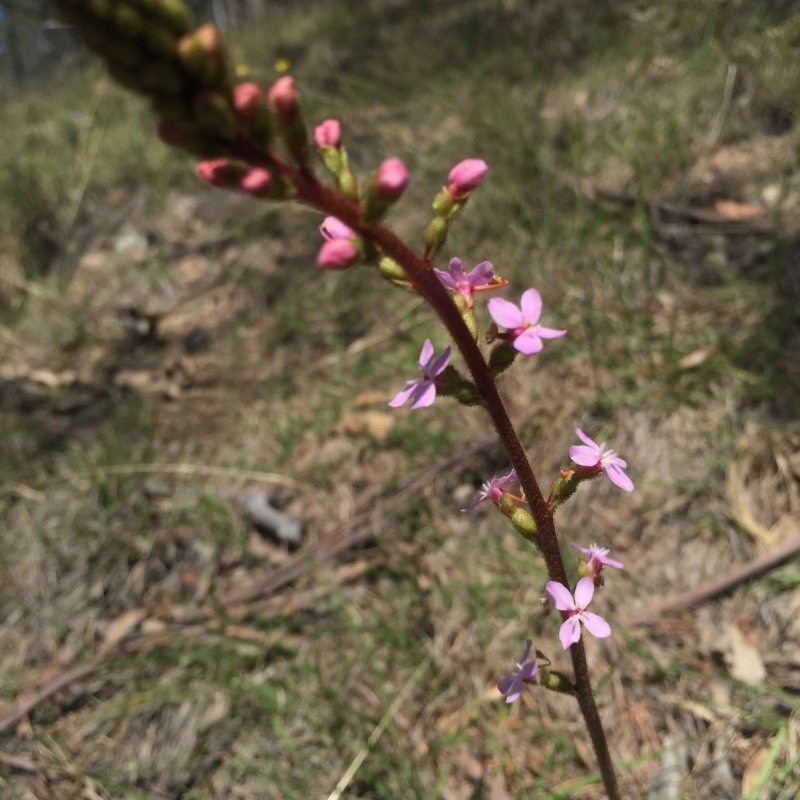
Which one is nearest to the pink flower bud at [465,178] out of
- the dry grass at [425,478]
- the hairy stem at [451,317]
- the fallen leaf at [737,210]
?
the hairy stem at [451,317]

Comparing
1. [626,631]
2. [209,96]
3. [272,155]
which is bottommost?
[626,631]

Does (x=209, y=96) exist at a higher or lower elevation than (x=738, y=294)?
higher

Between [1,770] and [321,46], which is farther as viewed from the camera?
[321,46]

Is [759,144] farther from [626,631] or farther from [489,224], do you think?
[626,631]

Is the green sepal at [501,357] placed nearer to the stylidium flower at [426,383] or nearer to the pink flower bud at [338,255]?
the stylidium flower at [426,383]

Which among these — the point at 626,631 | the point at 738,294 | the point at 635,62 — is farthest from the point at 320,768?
the point at 635,62
